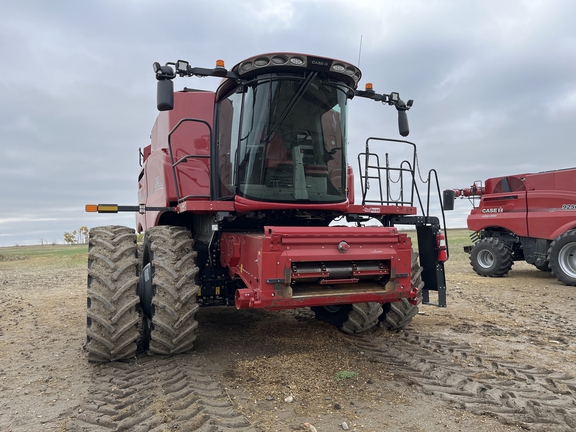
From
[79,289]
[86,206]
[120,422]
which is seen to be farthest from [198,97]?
[79,289]

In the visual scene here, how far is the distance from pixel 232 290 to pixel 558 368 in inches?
146

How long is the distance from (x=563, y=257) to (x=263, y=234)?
29.8 feet

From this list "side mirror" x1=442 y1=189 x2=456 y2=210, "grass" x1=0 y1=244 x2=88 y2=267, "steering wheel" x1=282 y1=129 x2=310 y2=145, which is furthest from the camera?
"grass" x1=0 y1=244 x2=88 y2=267

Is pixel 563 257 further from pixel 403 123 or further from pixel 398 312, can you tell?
pixel 403 123

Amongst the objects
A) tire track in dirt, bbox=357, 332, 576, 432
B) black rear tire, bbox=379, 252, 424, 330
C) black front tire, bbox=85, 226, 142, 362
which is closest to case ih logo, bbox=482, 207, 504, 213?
black rear tire, bbox=379, 252, 424, 330

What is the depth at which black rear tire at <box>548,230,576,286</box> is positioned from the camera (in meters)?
10.2

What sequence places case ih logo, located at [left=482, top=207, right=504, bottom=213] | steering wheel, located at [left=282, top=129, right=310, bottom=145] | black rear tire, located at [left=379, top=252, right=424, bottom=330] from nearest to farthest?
steering wheel, located at [left=282, top=129, right=310, bottom=145], black rear tire, located at [left=379, top=252, right=424, bottom=330], case ih logo, located at [left=482, top=207, right=504, bottom=213]

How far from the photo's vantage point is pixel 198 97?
20.6 feet

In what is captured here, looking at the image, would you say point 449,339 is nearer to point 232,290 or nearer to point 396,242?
point 396,242

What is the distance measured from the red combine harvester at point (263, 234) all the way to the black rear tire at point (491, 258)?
7.73 meters

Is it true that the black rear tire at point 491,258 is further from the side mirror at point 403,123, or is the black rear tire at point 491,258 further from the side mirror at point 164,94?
the side mirror at point 164,94

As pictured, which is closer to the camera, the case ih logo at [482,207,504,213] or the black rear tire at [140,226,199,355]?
the black rear tire at [140,226,199,355]

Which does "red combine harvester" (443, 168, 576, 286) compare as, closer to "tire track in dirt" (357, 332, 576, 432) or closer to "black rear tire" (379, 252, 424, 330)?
"black rear tire" (379, 252, 424, 330)

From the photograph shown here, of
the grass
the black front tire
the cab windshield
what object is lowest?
the grass
